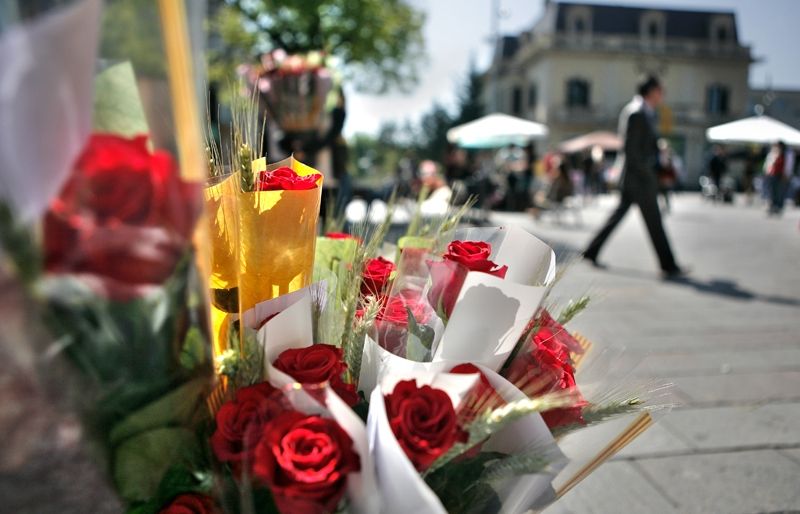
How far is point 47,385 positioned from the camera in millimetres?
509

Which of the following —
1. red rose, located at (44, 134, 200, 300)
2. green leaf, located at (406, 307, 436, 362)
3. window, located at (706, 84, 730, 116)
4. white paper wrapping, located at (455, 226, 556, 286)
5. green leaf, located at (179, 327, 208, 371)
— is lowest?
green leaf, located at (406, 307, 436, 362)

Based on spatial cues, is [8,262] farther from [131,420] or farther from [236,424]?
[236,424]

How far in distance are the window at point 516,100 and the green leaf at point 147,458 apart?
51244 mm

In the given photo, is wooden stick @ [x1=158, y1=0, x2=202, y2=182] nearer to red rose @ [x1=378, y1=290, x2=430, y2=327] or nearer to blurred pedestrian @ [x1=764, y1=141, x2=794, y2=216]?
red rose @ [x1=378, y1=290, x2=430, y2=327]

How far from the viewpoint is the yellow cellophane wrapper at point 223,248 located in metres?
0.81

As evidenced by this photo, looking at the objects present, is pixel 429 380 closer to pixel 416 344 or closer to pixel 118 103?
pixel 416 344

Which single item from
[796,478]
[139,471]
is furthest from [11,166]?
[796,478]

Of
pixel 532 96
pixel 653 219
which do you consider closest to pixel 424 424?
pixel 653 219

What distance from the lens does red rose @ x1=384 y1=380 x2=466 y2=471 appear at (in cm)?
67

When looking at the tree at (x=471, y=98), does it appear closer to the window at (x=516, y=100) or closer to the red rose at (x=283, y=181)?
the window at (x=516, y=100)

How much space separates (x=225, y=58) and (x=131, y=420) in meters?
24.5

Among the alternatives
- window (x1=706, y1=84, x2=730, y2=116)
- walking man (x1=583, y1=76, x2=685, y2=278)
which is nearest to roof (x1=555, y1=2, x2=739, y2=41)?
window (x1=706, y1=84, x2=730, y2=116)

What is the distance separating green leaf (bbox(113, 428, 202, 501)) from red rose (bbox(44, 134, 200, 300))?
0.58 feet

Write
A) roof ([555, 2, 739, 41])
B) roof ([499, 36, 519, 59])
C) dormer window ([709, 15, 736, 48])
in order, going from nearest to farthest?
dormer window ([709, 15, 736, 48]) < roof ([555, 2, 739, 41]) < roof ([499, 36, 519, 59])
